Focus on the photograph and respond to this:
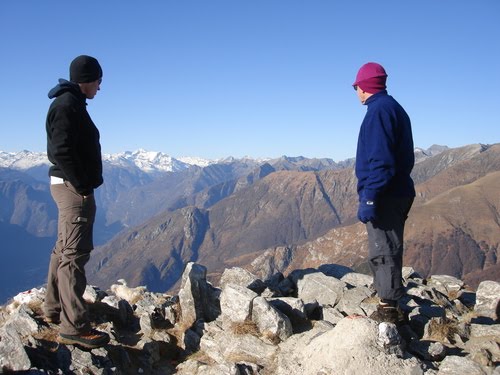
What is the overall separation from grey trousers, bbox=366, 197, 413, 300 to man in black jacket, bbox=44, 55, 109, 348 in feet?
20.1

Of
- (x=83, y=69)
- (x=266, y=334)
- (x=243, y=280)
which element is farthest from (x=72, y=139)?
(x=243, y=280)

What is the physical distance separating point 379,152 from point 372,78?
6.01ft

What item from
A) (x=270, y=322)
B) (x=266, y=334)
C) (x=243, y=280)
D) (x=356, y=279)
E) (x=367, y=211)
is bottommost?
(x=356, y=279)

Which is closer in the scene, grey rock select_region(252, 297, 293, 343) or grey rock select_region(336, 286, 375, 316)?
grey rock select_region(252, 297, 293, 343)

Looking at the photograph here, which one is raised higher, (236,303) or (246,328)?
(236,303)

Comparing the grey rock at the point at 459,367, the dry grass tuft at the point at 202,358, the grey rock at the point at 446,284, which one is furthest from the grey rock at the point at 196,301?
the grey rock at the point at 446,284

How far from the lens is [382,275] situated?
30.5 feet

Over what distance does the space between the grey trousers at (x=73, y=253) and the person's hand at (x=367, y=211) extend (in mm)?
5685

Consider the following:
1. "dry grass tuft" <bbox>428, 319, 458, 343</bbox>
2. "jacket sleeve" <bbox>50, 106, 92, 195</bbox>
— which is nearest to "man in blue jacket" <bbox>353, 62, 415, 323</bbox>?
"dry grass tuft" <bbox>428, 319, 458, 343</bbox>

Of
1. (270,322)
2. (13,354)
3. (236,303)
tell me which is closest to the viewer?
(13,354)

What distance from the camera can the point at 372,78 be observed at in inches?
363

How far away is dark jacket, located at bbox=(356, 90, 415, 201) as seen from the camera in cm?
854

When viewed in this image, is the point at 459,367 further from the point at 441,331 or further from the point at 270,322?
the point at 270,322

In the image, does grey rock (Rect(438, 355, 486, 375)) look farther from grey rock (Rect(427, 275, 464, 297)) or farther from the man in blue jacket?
grey rock (Rect(427, 275, 464, 297))
